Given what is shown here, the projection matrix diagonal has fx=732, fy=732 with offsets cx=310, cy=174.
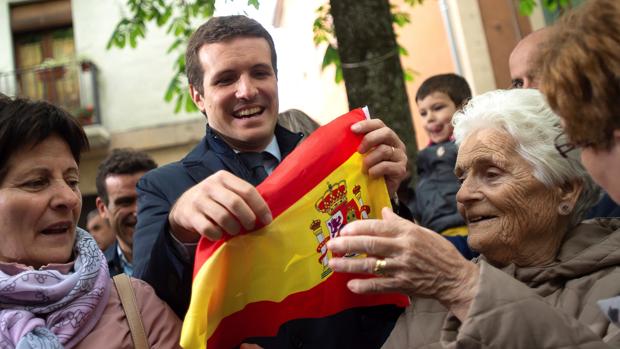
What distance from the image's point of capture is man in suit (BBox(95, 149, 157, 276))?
4508mm

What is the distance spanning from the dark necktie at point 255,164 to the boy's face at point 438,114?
7.80ft

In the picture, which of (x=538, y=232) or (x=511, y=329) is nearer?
(x=511, y=329)

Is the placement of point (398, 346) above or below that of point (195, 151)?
below

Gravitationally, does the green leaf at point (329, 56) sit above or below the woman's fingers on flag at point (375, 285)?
above

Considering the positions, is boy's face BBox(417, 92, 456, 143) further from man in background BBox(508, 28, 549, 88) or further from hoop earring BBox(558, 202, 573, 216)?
hoop earring BBox(558, 202, 573, 216)

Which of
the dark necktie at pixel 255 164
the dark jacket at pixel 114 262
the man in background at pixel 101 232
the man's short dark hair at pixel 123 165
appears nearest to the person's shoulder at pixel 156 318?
the dark necktie at pixel 255 164

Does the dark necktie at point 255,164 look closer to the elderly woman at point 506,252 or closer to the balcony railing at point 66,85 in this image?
the elderly woman at point 506,252

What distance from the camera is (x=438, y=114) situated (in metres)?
4.88

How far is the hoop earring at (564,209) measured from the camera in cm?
270

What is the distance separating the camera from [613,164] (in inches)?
73.4

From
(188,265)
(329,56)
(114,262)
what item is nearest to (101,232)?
(114,262)

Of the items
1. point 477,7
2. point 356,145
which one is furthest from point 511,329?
point 477,7

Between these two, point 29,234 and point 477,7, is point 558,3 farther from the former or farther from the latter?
point 29,234

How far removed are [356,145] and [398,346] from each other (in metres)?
0.72
